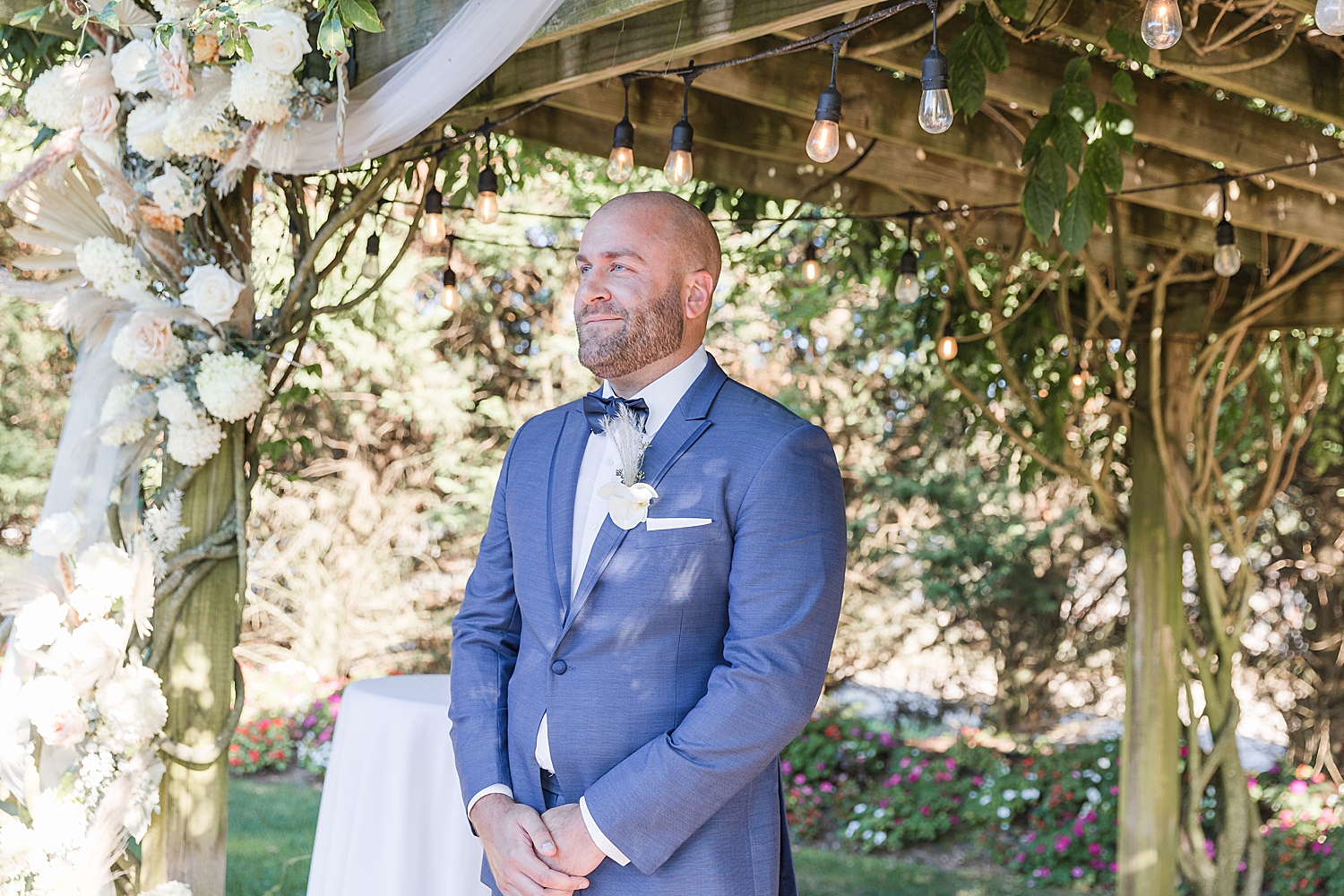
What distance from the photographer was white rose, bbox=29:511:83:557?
104 inches

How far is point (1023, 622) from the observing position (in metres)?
6.76

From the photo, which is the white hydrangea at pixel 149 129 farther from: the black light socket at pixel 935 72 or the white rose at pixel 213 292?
the black light socket at pixel 935 72

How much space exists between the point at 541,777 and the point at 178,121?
1.65 m

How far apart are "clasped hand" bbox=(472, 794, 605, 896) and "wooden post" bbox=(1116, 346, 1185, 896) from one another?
3339 millimetres

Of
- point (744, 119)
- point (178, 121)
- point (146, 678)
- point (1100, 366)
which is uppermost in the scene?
point (744, 119)

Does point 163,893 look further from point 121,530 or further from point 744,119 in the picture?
point 744,119

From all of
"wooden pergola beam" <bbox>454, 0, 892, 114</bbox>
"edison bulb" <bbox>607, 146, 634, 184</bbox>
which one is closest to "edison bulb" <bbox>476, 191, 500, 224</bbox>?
"wooden pergola beam" <bbox>454, 0, 892, 114</bbox>

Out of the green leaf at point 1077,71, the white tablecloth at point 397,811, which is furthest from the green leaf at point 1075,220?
the white tablecloth at point 397,811

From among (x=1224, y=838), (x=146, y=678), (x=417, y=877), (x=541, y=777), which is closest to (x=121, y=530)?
(x=146, y=678)

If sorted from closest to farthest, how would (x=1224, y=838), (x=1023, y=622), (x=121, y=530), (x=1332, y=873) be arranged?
1. (x=121, y=530)
2. (x=1224, y=838)
3. (x=1332, y=873)
4. (x=1023, y=622)

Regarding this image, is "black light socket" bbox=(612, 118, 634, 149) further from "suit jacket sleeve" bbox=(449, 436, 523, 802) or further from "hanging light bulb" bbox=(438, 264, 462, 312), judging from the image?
"hanging light bulb" bbox=(438, 264, 462, 312)

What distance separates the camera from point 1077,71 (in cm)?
242

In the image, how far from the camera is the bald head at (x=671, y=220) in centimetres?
180

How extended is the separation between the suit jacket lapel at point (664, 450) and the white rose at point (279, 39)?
1.26 metres
